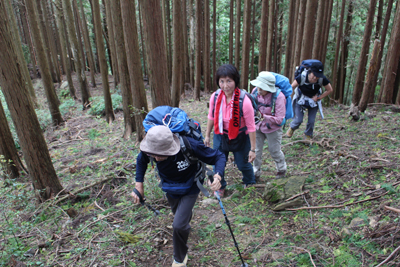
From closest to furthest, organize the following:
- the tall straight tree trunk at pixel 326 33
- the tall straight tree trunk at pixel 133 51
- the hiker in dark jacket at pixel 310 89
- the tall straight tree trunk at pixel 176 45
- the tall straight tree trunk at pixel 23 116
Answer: the tall straight tree trunk at pixel 23 116
the hiker in dark jacket at pixel 310 89
the tall straight tree trunk at pixel 133 51
the tall straight tree trunk at pixel 176 45
the tall straight tree trunk at pixel 326 33

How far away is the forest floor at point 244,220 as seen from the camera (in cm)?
301

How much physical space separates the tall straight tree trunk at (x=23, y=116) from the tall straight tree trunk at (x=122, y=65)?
237 centimetres

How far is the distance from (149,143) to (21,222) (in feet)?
11.7

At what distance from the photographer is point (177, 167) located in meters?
2.77

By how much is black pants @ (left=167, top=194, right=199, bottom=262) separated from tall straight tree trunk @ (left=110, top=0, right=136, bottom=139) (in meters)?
4.08

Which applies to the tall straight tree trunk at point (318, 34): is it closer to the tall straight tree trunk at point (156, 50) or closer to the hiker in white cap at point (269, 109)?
the hiker in white cap at point (269, 109)

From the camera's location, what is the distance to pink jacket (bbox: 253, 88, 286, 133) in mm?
4172

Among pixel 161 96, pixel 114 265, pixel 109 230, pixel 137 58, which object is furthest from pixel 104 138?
pixel 114 265

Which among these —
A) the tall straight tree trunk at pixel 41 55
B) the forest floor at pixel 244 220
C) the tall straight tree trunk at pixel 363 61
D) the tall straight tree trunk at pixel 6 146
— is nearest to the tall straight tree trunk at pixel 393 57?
the tall straight tree trunk at pixel 363 61

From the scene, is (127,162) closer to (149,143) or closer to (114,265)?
(114,265)

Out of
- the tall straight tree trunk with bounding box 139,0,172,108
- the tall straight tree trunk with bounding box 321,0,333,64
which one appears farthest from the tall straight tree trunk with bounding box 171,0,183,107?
the tall straight tree trunk with bounding box 321,0,333,64

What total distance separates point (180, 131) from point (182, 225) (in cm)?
106

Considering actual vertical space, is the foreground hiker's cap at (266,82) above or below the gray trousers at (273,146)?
above

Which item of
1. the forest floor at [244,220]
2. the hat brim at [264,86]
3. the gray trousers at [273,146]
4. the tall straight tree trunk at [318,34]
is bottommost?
the forest floor at [244,220]
